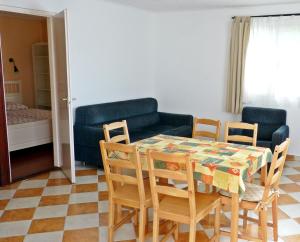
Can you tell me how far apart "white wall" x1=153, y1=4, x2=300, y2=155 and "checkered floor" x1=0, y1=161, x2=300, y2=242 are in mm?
2075

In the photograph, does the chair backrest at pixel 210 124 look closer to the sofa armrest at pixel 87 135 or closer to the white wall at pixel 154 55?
the sofa armrest at pixel 87 135

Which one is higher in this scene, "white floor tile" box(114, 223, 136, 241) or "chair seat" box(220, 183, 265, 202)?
"chair seat" box(220, 183, 265, 202)

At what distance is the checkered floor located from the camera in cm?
290

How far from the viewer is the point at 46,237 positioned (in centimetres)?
287

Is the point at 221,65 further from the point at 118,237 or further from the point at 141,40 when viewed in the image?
the point at 118,237

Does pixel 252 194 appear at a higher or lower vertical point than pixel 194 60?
lower

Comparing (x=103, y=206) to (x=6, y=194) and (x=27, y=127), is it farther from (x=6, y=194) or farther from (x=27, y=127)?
(x=27, y=127)

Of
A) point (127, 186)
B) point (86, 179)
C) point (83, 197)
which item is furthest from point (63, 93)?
point (127, 186)

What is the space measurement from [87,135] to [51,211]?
53.2 inches

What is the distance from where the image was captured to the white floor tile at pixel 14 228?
2941mm

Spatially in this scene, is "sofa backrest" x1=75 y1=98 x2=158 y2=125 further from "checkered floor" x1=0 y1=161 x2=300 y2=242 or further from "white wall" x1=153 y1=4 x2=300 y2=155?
"checkered floor" x1=0 y1=161 x2=300 y2=242

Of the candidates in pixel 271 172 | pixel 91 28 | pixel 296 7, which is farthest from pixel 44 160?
pixel 296 7

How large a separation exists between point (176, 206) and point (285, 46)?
12.0ft

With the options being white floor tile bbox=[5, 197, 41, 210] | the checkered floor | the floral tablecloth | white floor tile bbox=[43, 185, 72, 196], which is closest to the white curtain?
the checkered floor
